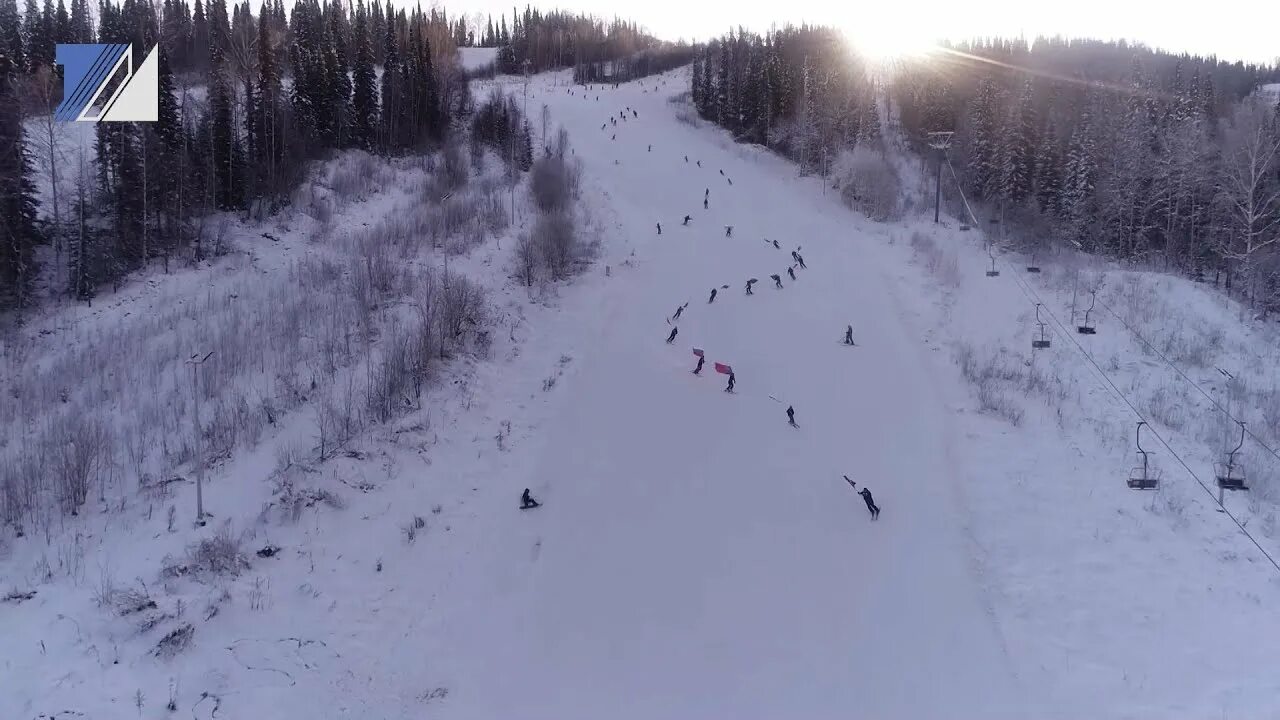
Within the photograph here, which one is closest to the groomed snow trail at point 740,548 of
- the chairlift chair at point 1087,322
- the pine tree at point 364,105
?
the chairlift chair at point 1087,322

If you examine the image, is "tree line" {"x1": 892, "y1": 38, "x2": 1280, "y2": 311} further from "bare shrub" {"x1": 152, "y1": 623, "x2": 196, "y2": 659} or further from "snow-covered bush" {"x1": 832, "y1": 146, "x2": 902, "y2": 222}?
"bare shrub" {"x1": 152, "y1": 623, "x2": 196, "y2": 659}

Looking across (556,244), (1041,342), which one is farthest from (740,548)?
(556,244)

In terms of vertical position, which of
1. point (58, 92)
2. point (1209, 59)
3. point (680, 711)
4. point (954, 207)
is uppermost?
point (1209, 59)

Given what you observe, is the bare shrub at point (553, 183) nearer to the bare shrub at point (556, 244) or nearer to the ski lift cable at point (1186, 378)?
the bare shrub at point (556, 244)

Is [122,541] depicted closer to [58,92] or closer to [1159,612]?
[1159,612]

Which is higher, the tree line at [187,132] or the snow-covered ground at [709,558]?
the tree line at [187,132]

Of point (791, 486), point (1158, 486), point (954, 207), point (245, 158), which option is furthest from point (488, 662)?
point (954, 207)

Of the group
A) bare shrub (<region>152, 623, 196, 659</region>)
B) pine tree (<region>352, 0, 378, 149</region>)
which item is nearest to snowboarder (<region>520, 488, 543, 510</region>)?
bare shrub (<region>152, 623, 196, 659</region>)
